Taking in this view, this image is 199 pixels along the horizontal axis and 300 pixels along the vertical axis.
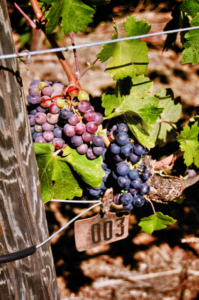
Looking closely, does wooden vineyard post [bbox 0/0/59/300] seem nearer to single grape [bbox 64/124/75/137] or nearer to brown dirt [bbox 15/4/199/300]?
single grape [bbox 64/124/75/137]

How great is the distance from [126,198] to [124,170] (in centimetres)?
12

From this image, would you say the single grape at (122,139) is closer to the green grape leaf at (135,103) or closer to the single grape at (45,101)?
the green grape leaf at (135,103)

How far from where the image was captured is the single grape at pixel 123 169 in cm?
90

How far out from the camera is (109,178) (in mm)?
1004

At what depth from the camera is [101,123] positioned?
93 cm

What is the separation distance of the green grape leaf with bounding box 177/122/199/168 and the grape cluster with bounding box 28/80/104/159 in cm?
34

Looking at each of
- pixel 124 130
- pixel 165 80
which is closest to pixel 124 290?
pixel 124 130

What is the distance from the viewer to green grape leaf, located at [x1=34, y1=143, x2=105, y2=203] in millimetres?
902

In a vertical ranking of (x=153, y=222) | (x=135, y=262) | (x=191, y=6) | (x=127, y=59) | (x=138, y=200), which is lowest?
(x=135, y=262)

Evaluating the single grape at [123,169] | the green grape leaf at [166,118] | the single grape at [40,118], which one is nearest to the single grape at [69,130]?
the single grape at [40,118]

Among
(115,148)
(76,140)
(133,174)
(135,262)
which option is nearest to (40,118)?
(76,140)

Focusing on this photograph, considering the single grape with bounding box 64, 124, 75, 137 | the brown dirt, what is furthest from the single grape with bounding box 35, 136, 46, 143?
the brown dirt

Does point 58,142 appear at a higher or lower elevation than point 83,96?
lower

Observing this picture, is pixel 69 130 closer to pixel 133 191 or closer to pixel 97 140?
pixel 97 140
